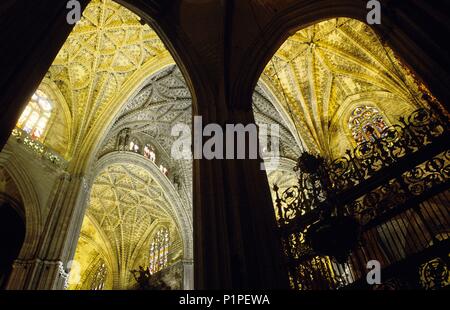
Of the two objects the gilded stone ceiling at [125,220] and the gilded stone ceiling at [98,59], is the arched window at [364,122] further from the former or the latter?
→ the gilded stone ceiling at [125,220]

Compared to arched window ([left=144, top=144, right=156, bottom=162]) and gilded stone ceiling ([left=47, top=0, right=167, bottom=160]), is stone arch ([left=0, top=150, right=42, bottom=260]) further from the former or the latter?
arched window ([left=144, top=144, right=156, bottom=162])

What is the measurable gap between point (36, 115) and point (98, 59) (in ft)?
10.4

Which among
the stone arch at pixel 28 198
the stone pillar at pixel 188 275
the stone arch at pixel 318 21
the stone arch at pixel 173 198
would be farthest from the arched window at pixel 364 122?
the stone arch at pixel 28 198

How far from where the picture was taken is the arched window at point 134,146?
1580 centimetres

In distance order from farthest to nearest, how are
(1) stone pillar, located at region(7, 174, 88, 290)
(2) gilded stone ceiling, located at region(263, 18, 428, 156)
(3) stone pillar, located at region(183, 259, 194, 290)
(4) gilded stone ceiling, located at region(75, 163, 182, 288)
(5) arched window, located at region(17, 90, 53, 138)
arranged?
(4) gilded stone ceiling, located at region(75, 163, 182, 288) < (3) stone pillar, located at region(183, 259, 194, 290) < (2) gilded stone ceiling, located at region(263, 18, 428, 156) < (5) arched window, located at region(17, 90, 53, 138) < (1) stone pillar, located at region(7, 174, 88, 290)

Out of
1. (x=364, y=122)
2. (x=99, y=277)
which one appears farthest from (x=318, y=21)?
(x=99, y=277)

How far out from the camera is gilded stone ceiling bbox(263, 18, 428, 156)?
37.2 ft

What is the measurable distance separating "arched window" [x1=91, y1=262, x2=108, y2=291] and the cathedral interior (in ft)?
0.31

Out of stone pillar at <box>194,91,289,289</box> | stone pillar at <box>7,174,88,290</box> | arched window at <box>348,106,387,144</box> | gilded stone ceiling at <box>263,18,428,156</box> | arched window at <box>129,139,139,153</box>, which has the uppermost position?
arched window at <box>129,139,139,153</box>

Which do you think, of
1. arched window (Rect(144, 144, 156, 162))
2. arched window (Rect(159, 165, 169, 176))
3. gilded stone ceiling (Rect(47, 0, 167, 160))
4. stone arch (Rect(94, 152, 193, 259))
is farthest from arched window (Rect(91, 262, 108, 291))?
gilded stone ceiling (Rect(47, 0, 167, 160))

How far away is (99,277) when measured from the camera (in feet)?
64.4

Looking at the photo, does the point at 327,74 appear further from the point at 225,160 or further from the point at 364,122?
the point at 225,160

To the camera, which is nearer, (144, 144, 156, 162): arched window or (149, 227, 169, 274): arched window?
(144, 144, 156, 162): arched window
